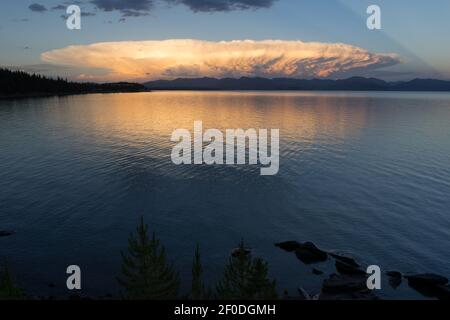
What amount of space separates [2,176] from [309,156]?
215 ft

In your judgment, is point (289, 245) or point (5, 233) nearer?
point (289, 245)

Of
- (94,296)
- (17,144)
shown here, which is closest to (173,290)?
(94,296)

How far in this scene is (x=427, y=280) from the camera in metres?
33.1

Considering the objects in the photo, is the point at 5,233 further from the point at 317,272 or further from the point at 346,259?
the point at 346,259

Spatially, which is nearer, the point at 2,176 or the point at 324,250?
the point at 324,250

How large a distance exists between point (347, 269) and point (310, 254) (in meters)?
4.22

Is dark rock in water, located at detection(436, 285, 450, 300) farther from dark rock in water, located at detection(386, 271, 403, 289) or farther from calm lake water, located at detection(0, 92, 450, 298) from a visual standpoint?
dark rock in water, located at detection(386, 271, 403, 289)

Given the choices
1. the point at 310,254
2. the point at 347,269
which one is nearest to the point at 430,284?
the point at 347,269

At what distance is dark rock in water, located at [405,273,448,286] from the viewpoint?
32969mm

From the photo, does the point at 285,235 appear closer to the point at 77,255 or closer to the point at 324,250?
the point at 324,250

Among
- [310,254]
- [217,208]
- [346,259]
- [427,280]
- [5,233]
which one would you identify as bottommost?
[427,280]

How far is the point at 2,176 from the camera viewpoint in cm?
6538
